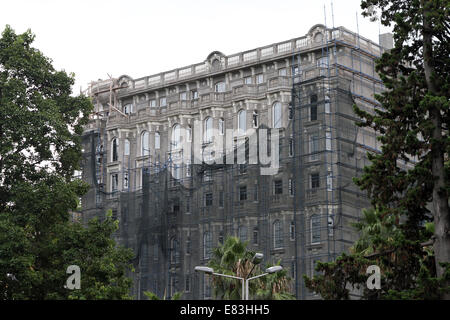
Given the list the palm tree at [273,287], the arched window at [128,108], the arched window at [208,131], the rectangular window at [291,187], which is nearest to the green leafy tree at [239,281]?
the palm tree at [273,287]

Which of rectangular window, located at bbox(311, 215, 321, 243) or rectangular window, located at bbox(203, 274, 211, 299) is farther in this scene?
rectangular window, located at bbox(203, 274, 211, 299)

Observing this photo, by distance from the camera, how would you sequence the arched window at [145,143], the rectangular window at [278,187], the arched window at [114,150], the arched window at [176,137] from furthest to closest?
the arched window at [114,150], the arched window at [145,143], the arched window at [176,137], the rectangular window at [278,187]

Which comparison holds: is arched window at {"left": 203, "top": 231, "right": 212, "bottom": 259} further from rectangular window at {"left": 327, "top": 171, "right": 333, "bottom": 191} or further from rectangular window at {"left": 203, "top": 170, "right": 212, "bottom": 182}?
rectangular window at {"left": 327, "top": 171, "right": 333, "bottom": 191}

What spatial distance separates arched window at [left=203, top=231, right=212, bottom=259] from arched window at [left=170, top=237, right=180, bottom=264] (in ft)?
7.20

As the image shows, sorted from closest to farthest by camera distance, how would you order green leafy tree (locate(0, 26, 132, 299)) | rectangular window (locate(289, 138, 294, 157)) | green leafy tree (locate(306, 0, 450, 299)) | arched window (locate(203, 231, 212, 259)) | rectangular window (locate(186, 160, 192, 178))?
green leafy tree (locate(306, 0, 450, 299))
green leafy tree (locate(0, 26, 132, 299))
rectangular window (locate(289, 138, 294, 157))
arched window (locate(203, 231, 212, 259))
rectangular window (locate(186, 160, 192, 178))

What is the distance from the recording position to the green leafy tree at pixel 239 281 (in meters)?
45.2

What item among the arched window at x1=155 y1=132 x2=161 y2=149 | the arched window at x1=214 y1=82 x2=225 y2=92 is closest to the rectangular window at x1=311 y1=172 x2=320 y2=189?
the arched window at x1=214 y1=82 x2=225 y2=92

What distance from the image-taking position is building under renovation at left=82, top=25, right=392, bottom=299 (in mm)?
61656

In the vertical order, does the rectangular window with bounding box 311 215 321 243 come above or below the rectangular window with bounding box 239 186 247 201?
below

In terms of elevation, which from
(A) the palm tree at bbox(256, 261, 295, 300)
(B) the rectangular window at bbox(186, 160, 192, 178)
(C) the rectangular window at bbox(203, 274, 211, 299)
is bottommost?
(A) the palm tree at bbox(256, 261, 295, 300)

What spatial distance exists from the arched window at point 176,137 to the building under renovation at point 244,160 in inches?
3.3

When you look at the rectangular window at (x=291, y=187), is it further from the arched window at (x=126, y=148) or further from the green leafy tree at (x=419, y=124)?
the green leafy tree at (x=419, y=124)

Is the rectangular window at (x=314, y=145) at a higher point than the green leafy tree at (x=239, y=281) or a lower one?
higher

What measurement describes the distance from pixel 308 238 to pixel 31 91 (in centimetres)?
2306
